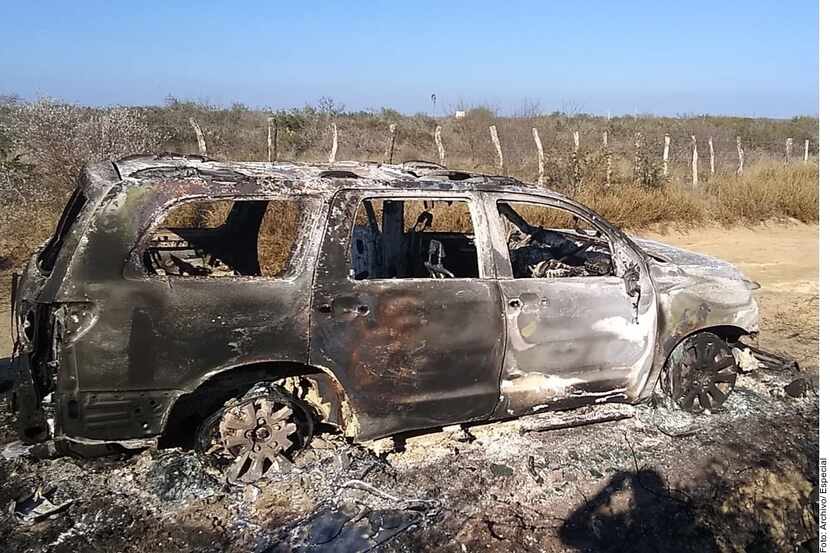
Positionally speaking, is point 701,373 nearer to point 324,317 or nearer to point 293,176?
point 324,317

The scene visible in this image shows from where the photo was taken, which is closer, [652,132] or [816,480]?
[816,480]

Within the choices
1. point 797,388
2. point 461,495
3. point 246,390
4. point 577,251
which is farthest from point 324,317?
point 797,388

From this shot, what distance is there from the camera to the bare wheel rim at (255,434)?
11.2 ft

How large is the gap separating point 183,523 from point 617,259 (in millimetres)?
2864

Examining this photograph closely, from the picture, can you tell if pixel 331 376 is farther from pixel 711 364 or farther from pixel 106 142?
pixel 106 142

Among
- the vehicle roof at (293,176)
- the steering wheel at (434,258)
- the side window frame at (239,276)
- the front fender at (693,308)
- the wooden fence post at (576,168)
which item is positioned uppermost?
the wooden fence post at (576,168)

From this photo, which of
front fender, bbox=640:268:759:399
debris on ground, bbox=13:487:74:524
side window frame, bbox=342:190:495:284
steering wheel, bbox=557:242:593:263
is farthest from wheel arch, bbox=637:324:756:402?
debris on ground, bbox=13:487:74:524

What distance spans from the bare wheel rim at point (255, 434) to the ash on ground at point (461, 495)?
95 mm

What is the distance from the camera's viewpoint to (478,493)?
3557 millimetres

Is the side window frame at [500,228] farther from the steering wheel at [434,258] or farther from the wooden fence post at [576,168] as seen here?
the wooden fence post at [576,168]

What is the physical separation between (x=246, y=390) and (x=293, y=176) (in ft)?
3.86

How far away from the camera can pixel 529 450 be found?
13.1 ft

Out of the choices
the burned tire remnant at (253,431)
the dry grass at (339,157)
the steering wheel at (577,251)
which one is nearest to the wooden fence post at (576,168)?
the dry grass at (339,157)

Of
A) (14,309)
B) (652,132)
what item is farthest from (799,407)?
(652,132)
